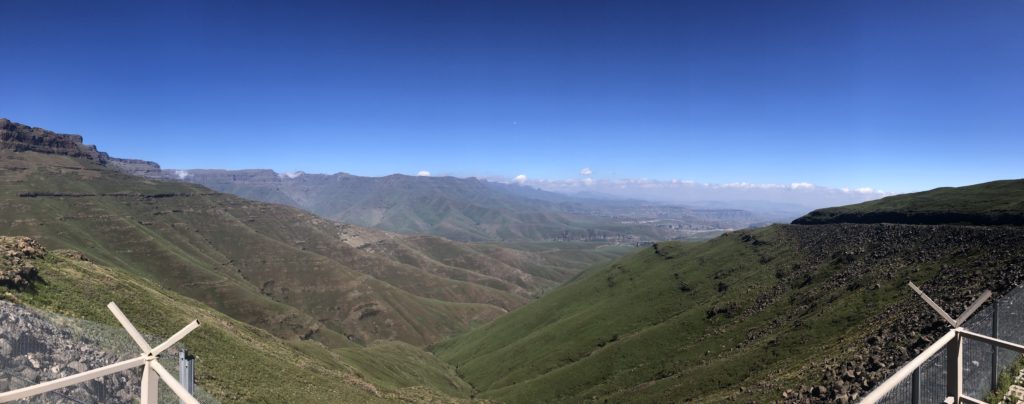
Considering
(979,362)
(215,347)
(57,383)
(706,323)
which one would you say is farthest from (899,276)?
(57,383)

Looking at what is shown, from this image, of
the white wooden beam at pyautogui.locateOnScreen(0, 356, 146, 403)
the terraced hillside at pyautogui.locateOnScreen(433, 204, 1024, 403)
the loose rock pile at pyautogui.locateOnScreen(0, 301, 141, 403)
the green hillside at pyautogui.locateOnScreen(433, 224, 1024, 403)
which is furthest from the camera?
the green hillside at pyautogui.locateOnScreen(433, 224, 1024, 403)

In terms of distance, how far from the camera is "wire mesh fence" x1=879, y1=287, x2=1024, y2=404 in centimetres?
1170

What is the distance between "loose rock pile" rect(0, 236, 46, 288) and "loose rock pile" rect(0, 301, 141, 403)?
19011 millimetres

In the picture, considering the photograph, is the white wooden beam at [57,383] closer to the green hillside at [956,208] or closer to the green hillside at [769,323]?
the green hillside at [769,323]

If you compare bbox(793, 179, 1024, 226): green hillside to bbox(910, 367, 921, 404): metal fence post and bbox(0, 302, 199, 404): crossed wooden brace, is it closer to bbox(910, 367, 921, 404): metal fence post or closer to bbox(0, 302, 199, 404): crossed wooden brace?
bbox(910, 367, 921, 404): metal fence post

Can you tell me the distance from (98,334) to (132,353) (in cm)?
713

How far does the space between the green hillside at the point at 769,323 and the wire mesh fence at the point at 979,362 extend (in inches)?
796

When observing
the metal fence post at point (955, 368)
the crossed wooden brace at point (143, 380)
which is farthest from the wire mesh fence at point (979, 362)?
the crossed wooden brace at point (143, 380)

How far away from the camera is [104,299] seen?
46.5 metres

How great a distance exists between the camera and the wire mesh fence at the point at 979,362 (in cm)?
1170

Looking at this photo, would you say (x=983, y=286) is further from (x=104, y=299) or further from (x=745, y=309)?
(x=104, y=299)

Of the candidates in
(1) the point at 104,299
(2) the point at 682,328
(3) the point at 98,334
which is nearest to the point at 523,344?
(2) the point at 682,328

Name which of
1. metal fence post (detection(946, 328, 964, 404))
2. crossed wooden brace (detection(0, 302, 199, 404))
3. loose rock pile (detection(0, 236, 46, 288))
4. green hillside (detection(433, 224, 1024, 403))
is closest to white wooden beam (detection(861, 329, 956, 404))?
metal fence post (detection(946, 328, 964, 404))

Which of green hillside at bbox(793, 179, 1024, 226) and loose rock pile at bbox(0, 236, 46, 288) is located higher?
green hillside at bbox(793, 179, 1024, 226)
